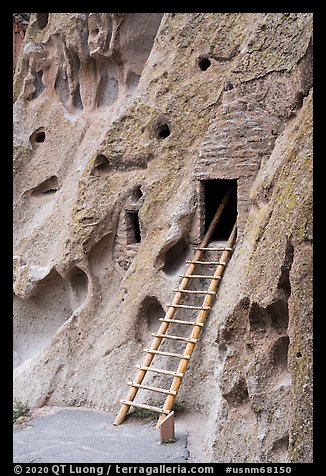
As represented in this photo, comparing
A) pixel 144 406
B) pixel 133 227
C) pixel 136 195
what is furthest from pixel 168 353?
pixel 136 195

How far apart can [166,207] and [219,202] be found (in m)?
1.04

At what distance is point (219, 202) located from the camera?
9891mm

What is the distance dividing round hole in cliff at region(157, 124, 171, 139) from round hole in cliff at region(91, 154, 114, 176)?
98cm

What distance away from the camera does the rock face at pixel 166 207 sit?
6.01 meters

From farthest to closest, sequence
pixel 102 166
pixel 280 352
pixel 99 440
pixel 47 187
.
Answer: pixel 47 187
pixel 102 166
pixel 99 440
pixel 280 352

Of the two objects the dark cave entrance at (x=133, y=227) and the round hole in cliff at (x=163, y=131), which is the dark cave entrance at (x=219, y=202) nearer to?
the round hole in cliff at (x=163, y=131)

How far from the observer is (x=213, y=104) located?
30.2 feet

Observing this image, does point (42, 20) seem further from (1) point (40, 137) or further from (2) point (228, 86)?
(2) point (228, 86)

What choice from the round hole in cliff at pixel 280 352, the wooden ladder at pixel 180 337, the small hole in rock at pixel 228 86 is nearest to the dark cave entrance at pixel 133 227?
the wooden ladder at pixel 180 337

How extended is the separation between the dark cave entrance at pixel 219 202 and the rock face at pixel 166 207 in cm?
9

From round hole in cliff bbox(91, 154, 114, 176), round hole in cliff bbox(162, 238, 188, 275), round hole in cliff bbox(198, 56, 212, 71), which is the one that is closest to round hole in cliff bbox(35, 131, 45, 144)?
round hole in cliff bbox(91, 154, 114, 176)

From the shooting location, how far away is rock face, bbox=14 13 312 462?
19.7 feet
